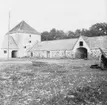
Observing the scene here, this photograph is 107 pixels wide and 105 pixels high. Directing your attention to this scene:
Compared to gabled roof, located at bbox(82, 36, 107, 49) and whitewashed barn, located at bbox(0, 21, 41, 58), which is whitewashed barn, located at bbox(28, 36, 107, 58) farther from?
whitewashed barn, located at bbox(0, 21, 41, 58)

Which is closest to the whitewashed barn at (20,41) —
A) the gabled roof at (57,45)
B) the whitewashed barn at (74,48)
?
the gabled roof at (57,45)

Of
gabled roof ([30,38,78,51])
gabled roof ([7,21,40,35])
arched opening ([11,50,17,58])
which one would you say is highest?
gabled roof ([7,21,40,35])

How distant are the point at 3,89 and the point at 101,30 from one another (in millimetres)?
64857

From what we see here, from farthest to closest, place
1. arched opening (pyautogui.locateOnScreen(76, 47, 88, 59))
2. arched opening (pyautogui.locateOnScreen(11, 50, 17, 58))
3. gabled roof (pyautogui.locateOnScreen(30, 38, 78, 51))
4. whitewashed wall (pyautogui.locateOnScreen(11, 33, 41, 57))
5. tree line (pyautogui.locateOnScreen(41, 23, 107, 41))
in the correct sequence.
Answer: tree line (pyautogui.locateOnScreen(41, 23, 107, 41))
arched opening (pyautogui.locateOnScreen(11, 50, 17, 58))
whitewashed wall (pyautogui.locateOnScreen(11, 33, 41, 57))
gabled roof (pyautogui.locateOnScreen(30, 38, 78, 51))
arched opening (pyautogui.locateOnScreen(76, 47, 88, 59))

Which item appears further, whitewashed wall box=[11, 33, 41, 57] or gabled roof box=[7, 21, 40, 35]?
gabled roof box=[7, 21, 40, 35]

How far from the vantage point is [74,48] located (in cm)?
4262

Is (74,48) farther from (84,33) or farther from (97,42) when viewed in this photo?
(84,33)

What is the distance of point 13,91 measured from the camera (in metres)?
8.70

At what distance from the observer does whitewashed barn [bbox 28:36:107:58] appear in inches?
1583

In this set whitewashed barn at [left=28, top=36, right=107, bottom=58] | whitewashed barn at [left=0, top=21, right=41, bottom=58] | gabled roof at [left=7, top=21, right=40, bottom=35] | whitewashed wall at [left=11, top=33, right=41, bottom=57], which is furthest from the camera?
gabled roof at [left=7, top=21, right=40, bottom=35]

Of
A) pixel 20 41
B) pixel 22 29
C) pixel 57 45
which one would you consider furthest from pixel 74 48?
pixel 22 29

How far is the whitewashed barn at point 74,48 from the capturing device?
4022 cm

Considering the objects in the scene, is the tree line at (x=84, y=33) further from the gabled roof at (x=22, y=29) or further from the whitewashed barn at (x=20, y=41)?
the whitewashed barn at (x=20, y=41)

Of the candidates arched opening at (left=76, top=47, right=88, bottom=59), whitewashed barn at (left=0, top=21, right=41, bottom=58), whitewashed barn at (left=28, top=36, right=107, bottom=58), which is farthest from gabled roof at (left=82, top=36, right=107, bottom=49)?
whitewashed barn at (left=0, top=21, right=41, bottom=58)
